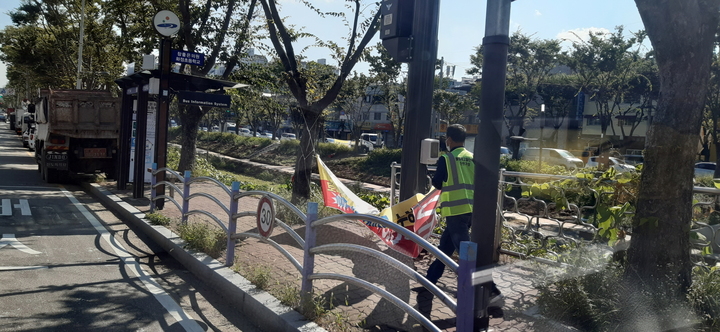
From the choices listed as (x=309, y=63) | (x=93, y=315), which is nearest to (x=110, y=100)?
(x=309, y=63)

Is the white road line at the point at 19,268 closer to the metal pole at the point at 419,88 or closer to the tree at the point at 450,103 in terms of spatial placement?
the metal pole at the point at 419,88

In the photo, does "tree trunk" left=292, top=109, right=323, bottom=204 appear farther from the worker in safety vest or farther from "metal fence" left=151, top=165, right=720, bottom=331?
the worker in safety vest

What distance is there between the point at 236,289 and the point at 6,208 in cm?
752

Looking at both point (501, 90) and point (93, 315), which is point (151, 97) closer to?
point (93, 315)

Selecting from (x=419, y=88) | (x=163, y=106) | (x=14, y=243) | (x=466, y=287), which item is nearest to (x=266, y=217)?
(x=419, y=88)

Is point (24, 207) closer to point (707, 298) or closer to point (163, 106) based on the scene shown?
point (163, 106)

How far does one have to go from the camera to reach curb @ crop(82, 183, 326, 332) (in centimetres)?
473

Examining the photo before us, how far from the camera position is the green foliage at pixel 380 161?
27.3 meters

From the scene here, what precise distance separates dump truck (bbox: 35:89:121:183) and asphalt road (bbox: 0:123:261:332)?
5.15m

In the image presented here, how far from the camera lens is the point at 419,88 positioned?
616 cm

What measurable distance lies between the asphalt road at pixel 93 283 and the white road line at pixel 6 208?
1.2 inches

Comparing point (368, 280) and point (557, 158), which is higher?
point (557, 158)

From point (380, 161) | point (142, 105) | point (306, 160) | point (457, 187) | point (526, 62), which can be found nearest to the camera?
point (457, 187)

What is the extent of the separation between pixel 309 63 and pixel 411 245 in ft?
25.1
